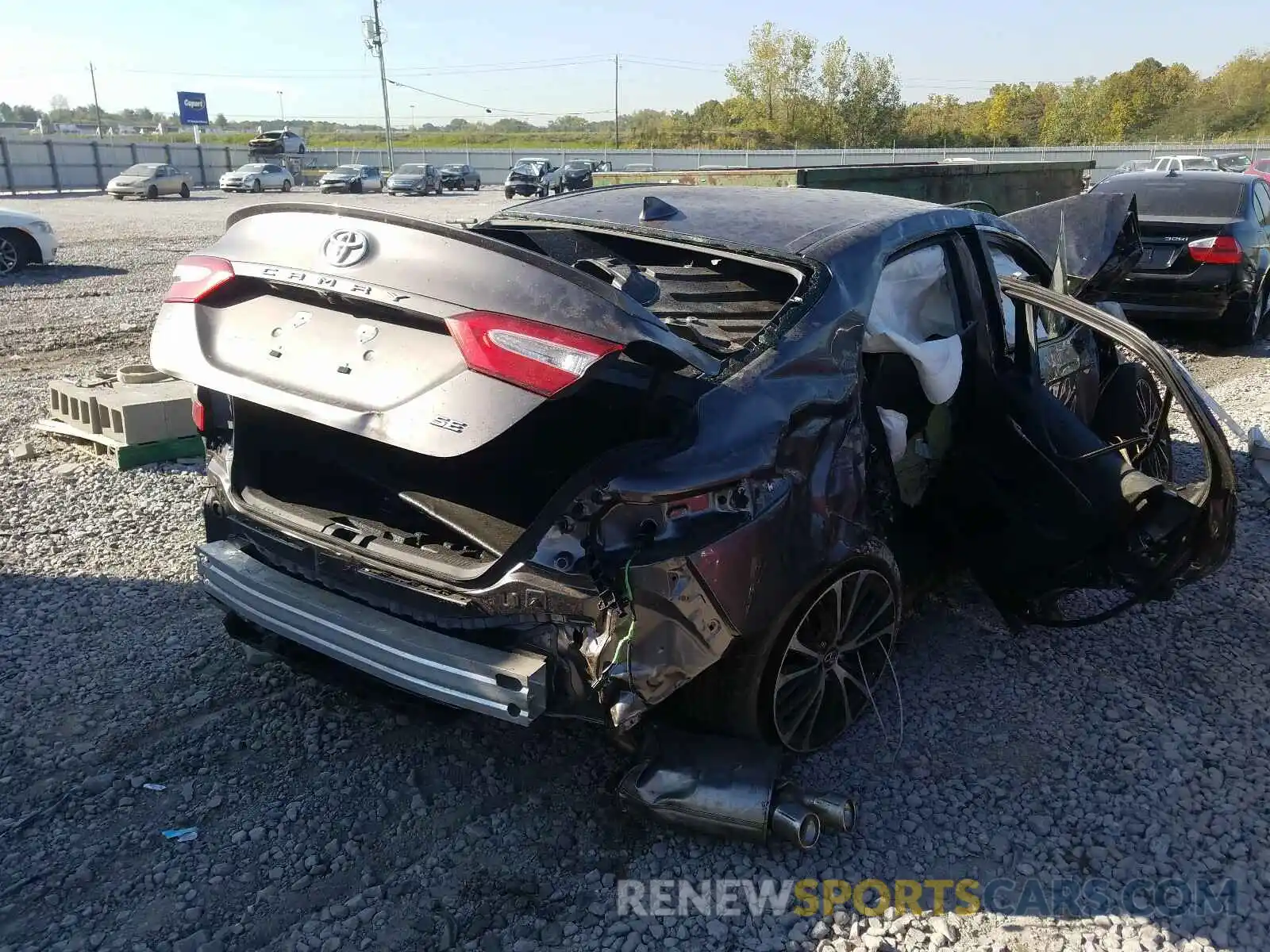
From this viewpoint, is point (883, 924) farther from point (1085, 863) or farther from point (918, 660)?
point (918, 660)

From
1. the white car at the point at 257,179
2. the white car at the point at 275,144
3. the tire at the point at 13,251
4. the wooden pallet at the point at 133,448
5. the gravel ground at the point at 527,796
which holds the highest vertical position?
the white car at the point at 275,144

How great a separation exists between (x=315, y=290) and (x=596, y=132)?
9990 cm

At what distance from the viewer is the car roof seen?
3455 millimetres

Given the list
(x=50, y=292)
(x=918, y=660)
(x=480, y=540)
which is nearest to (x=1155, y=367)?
(x=918, y=660)

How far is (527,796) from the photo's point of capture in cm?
313

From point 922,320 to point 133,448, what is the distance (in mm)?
4837

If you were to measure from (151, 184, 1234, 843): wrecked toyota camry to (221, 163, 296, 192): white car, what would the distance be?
1706 inches

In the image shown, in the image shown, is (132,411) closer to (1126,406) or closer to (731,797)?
(731,797)

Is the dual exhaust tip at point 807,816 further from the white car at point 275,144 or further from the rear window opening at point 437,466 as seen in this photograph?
the white car at point 275,144

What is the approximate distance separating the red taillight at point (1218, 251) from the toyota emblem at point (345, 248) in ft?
30.1

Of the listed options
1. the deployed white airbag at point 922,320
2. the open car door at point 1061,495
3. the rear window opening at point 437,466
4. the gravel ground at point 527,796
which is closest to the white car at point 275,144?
the gravel ground at point 527,796

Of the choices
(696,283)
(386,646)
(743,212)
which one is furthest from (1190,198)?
(386,646)

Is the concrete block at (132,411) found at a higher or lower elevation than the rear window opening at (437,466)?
lower

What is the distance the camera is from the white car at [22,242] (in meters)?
A: 15.1
